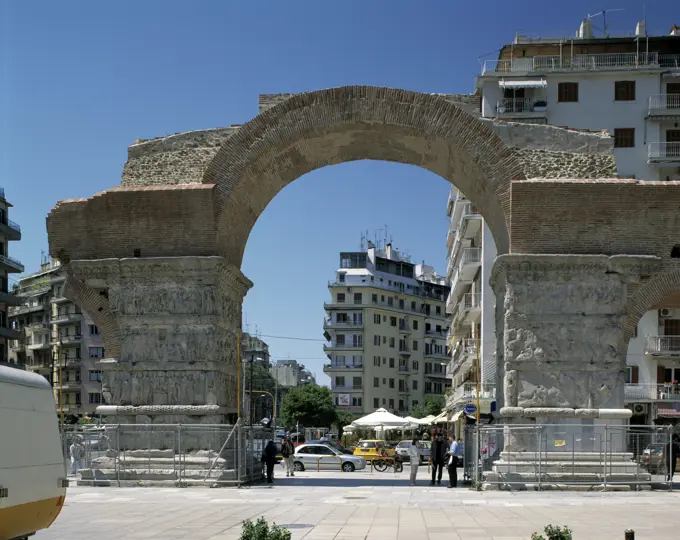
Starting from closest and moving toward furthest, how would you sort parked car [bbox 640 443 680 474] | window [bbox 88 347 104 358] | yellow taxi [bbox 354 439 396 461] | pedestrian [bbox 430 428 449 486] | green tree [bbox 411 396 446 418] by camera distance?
parked car [bbox 640 443 680 474] → pedestrian [bbox 430 428 449 486] → yellow taxi [bbox 354 439 396 461] → window [bbox 88 347 104 358] → green tree [bbox 411 396 446 418]

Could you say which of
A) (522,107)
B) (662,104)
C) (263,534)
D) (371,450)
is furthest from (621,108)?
(263,534)

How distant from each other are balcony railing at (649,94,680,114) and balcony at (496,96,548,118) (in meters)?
4.72

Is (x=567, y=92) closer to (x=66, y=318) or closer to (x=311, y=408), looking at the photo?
(x=311, y=408)

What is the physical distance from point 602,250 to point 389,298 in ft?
228

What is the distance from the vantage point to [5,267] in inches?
2357

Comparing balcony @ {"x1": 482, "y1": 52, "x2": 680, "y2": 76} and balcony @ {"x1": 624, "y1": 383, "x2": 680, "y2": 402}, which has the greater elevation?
balcony @ {"x1": 482, "y1": 52, "x2": 680, "y2": 76}

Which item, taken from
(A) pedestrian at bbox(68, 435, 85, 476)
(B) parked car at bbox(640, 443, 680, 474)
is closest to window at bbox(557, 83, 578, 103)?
(B) parked car at bbox(640, 443, 680, 474)

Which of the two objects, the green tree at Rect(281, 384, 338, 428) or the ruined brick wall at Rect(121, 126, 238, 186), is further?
the green tree at Rect(281, 384, 338, 428)

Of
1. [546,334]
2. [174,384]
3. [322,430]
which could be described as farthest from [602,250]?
[322,430]

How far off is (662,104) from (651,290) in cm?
2556

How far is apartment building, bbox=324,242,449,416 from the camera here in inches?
3413

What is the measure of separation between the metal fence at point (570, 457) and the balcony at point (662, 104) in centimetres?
2640

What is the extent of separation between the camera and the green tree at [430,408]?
8019 cm

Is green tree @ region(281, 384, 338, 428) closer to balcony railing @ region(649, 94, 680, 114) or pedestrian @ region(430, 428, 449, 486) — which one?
balcony railing @ region(649, 94, 680, 114)
